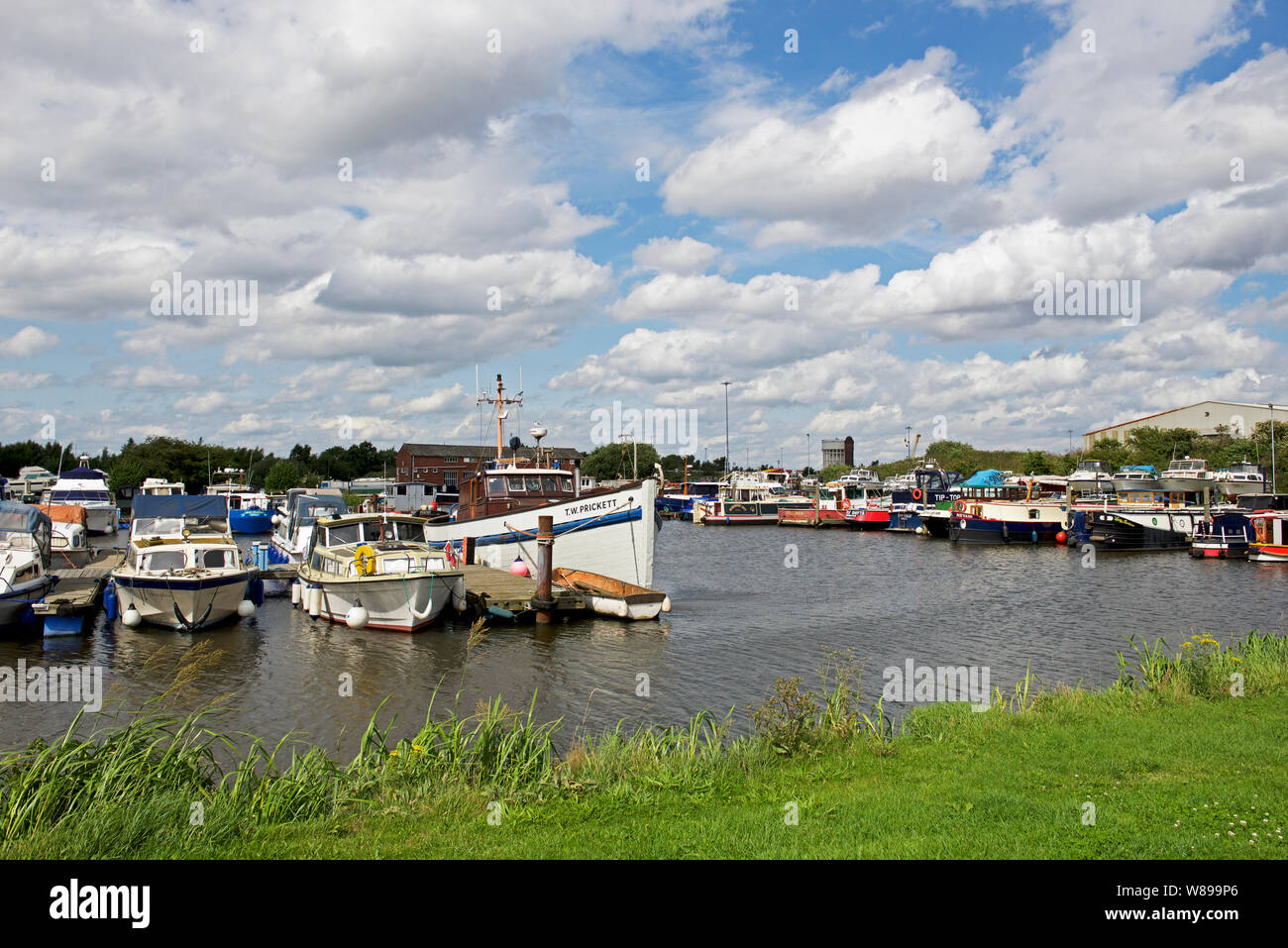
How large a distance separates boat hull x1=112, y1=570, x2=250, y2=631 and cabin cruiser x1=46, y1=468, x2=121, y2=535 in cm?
4050

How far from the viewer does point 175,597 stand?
917 inches

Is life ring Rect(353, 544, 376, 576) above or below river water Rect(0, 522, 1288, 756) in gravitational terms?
above

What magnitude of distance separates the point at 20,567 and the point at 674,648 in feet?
55.8

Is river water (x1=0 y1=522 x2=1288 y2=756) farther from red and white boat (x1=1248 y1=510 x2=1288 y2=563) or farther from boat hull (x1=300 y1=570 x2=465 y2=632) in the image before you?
red and white boat (x1=1248 y1=510 x2=1288 y2=563)

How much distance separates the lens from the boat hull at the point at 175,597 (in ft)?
75.9

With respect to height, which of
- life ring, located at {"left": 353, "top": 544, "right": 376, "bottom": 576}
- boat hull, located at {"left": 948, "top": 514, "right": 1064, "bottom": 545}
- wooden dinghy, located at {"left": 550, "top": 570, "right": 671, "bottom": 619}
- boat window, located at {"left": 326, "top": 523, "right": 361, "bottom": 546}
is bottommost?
boat hull, located at {"left": 948, "top": 514, "right": 1064, "bottom": 545}

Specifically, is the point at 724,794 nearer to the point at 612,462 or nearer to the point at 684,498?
the point at 684,498

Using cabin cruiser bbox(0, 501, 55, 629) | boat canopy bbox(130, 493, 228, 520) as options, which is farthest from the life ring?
boat canopy bbox(130, 493, 228, 520)

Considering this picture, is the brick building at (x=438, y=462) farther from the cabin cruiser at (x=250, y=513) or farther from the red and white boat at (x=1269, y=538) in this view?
the red and white boat at (x=1269, y=538)

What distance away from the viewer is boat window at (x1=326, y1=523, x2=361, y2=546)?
88.2 ft
